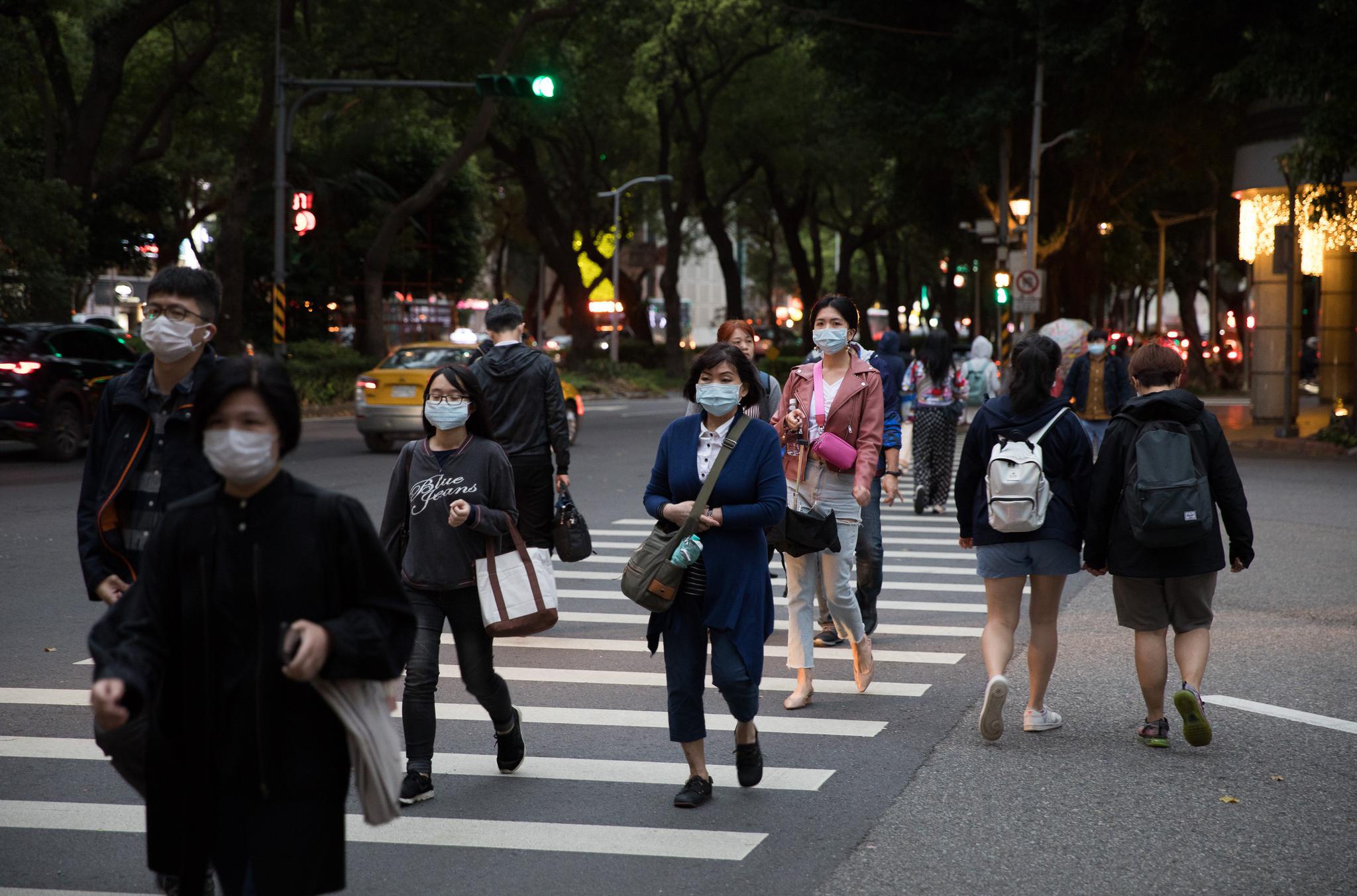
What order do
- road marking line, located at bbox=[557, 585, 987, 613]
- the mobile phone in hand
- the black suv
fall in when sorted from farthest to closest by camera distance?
the black suv < road marking line, located at bbox=[557, 585, 987, 613] < the mobile phone in hand

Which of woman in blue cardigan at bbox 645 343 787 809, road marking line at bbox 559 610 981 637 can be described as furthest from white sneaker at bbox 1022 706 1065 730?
road marking line at bbox 559 610 981 637

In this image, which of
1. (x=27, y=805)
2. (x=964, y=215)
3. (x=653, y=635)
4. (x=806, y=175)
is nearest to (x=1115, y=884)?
(x=653, y=635)

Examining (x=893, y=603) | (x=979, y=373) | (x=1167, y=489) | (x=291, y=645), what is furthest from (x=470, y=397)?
(x=979, y=373)

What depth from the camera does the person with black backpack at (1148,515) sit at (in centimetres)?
621

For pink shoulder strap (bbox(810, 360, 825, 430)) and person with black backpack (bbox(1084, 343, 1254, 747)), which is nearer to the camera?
person with black backpack (bbox(1084, 343, 1254, 747))

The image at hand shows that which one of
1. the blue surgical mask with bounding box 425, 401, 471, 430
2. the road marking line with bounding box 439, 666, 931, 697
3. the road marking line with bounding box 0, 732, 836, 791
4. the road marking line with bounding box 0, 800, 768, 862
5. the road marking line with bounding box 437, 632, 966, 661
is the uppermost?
the blue surgical mask with bounding box 425, 401, 471, 430

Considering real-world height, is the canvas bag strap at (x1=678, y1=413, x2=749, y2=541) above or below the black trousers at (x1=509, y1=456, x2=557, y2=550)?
above

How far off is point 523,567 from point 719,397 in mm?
977

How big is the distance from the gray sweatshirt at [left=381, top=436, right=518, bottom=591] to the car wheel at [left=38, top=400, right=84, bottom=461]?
14795mm

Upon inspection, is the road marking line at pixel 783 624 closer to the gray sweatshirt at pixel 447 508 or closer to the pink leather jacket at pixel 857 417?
the pink leather jacket at pixel 857 417

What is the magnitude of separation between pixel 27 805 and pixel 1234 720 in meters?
5.04

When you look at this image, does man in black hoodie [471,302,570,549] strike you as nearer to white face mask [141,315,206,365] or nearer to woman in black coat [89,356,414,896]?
white face mask [141,315,206,365]

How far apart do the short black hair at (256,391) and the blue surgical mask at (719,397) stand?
2.47 m

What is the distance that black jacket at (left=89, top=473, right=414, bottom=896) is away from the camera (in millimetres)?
3188
